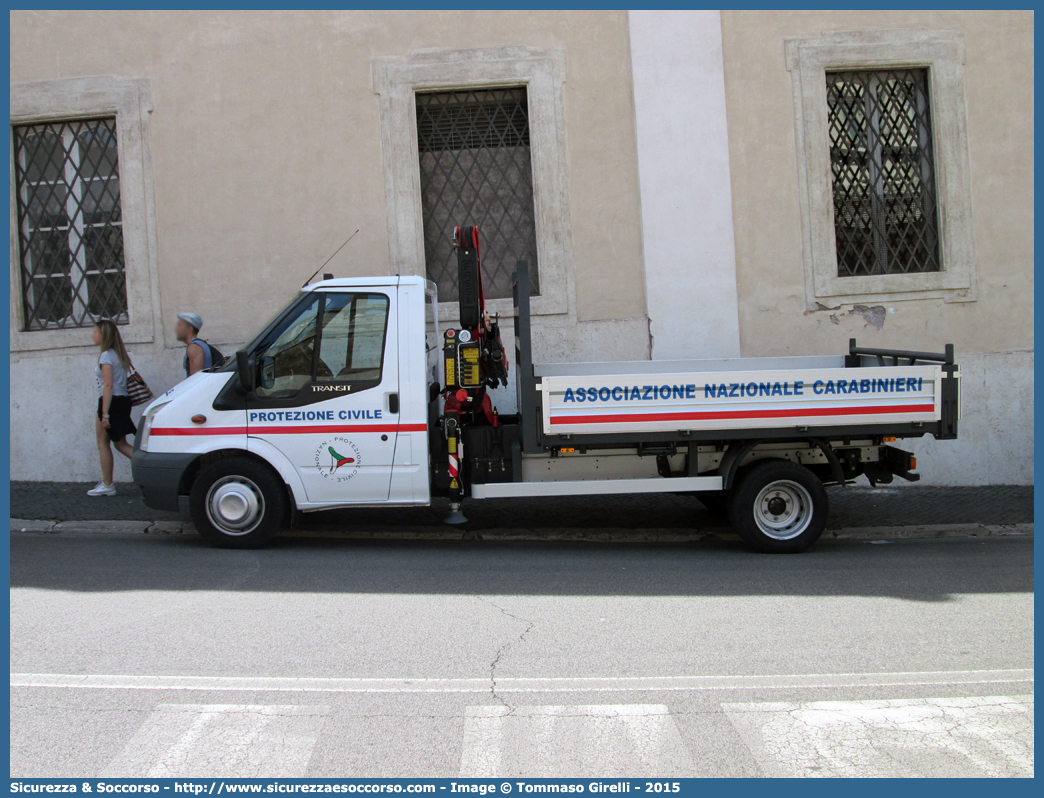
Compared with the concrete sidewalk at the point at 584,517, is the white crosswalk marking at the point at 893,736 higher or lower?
lower

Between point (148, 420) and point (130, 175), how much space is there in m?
4.40

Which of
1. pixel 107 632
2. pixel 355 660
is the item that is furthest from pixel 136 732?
pixel 107 632

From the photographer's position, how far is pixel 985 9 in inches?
399

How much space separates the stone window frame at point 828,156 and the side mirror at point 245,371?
635cm

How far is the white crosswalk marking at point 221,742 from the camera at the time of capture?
327cm

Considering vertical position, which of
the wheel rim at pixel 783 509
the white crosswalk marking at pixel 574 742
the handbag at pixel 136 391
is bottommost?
the white crosswalk marking at pixel 574 742

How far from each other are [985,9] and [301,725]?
10.8 meters

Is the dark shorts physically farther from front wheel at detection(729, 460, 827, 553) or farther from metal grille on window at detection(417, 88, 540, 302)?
front wheel at detection(729, 460, 827, 553)

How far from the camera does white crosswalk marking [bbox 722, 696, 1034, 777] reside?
3.29 metres

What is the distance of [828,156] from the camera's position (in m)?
10.1

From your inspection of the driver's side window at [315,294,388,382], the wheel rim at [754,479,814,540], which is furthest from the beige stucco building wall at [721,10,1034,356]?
the driver's side window at [315,294,388,382]

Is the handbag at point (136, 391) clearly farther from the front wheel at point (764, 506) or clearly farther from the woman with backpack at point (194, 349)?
the front wheel at point (764, 506)

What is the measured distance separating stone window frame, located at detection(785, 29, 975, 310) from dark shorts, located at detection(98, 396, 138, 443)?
7.52 m

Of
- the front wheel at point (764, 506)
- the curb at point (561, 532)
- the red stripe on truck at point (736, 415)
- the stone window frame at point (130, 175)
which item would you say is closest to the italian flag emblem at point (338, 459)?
the curb at point (561, 532)
